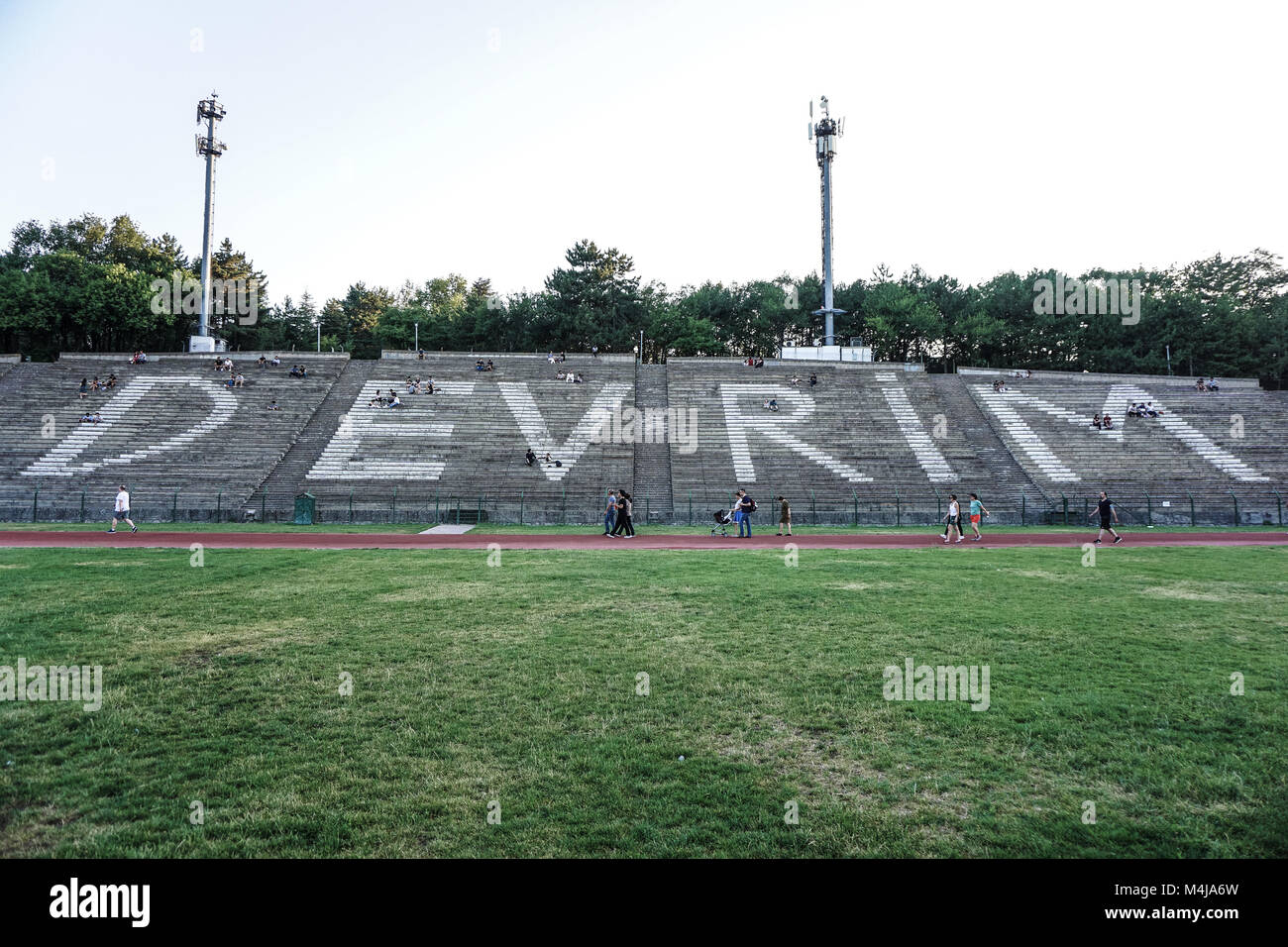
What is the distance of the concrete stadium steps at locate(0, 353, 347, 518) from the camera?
101 ft

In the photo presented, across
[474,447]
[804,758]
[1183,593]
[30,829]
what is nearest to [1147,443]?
[1183,593]

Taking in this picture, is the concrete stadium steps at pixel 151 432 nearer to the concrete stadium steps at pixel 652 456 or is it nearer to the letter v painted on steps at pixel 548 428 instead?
the letter v painted on steps at pixel 548 428

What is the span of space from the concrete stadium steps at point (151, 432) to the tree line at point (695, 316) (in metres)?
22.6

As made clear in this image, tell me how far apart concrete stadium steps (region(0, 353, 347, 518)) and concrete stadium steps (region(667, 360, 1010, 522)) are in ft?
76.2

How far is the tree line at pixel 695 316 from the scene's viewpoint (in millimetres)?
61375

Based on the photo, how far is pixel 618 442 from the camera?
3819 centimetres

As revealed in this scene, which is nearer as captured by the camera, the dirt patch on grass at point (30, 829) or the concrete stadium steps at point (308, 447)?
the dirt patch on grass at point (30, 829)

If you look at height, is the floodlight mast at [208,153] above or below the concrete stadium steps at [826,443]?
above

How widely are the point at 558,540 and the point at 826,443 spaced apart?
69.2 ft

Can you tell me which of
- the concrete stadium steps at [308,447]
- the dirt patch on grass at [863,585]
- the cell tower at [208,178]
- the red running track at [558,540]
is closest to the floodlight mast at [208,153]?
the cell tower at [208,178]

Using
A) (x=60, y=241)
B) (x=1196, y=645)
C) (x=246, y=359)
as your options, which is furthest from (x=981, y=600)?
(x=60, y=241)

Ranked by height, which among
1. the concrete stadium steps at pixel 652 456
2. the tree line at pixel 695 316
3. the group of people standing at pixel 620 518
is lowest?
the group of people standing at pixel 620 518

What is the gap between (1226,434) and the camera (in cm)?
3919
